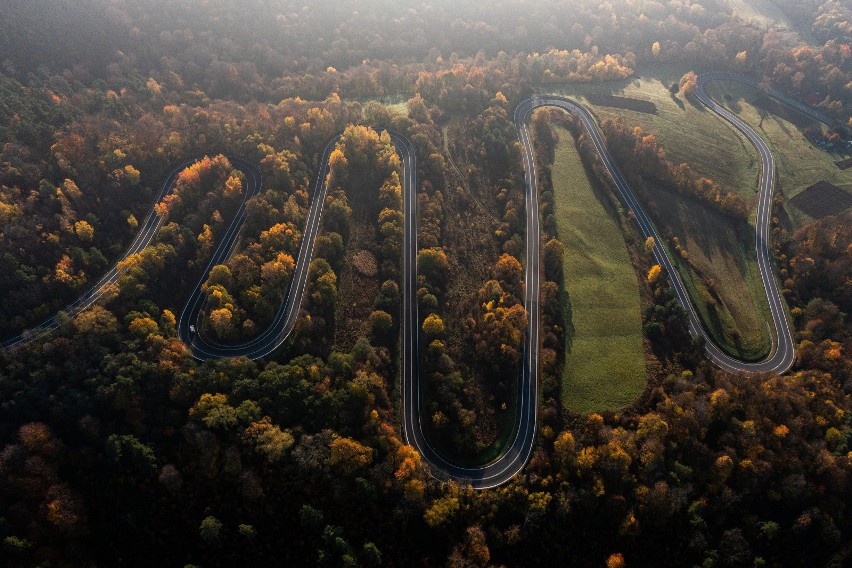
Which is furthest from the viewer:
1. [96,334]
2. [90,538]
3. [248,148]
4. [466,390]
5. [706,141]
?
[706,141]

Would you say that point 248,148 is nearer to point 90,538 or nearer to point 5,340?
point 5,340

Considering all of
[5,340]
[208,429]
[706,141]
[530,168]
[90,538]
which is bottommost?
[90,538]

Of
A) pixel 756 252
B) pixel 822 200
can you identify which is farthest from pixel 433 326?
pixel 822 200

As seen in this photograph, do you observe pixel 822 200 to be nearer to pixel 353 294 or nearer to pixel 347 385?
pixel 353 294

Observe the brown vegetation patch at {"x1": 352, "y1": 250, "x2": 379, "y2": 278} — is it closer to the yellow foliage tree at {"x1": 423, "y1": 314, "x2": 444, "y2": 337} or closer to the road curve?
the yellow foliage tree at {"x1": 423, "y1": 314, "x2": 444, "y2": 337}

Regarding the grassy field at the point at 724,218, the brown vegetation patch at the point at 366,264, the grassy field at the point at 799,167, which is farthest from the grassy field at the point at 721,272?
the brown vegetation patch at the point at 366,264

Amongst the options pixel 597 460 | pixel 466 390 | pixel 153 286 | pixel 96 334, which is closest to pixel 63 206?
pixel 153 286

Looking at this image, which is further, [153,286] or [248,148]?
[248,148]
